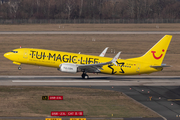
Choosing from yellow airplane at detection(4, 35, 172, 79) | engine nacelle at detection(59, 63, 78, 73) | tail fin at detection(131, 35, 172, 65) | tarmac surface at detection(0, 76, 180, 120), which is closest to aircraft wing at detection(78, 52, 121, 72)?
yellow airplane at detection(4, 35, 172, 79)

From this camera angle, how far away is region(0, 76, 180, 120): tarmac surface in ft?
119

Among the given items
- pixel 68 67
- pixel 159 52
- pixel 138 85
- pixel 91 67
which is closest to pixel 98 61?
pixel 91 67

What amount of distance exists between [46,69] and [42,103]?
28.2 m

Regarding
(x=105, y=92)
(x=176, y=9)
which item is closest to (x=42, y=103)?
(x=105, y=92)

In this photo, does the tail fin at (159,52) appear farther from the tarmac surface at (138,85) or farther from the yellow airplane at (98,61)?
the tarmac surface at (138,85)

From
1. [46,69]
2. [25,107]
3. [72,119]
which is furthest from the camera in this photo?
[46,69]

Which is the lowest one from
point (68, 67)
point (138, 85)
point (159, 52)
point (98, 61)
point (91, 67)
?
point (138, 85)

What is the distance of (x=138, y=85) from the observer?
49.1 metres

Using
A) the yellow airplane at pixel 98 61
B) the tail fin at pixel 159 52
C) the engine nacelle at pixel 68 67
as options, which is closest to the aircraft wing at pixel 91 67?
the yellow airplane at pixel 98 61

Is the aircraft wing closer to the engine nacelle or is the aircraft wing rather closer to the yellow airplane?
the yellow airplane

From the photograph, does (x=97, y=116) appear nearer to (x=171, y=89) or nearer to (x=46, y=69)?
(x=171, y=89)

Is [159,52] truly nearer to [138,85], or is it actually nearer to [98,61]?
[138,85]

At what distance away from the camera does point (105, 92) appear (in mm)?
43250

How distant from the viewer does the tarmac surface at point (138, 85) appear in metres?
36.4
